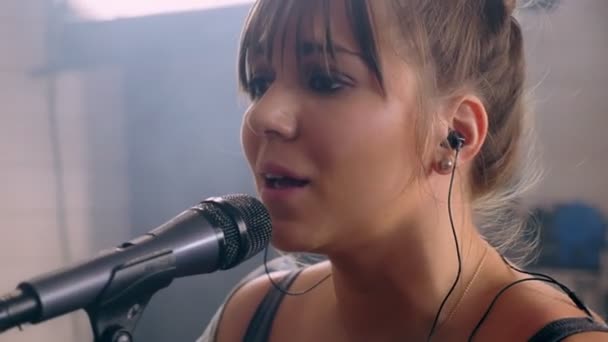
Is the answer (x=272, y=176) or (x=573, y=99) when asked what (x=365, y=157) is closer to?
(x=272, y=176)

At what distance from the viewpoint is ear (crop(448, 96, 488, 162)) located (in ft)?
2.51

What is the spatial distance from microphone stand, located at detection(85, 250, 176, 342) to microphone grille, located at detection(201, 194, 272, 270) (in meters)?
0.07

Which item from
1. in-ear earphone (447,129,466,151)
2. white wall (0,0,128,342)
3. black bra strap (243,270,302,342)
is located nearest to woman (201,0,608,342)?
in-ear earphone (447,129,466,151)

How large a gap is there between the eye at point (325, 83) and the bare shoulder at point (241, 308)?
40cm

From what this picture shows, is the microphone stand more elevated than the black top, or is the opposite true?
the microphone stand

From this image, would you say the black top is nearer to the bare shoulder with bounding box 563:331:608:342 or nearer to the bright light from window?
the bare shoulder with bounding box 563:331:608:342

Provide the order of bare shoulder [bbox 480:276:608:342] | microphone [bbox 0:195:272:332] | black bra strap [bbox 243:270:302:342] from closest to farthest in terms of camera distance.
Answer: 1. microphone [bbox 0:195:272:332]
2. bare shoulder [bbox 480:276:608:342]
3. black bra strap [bbox 243:270:302:342]

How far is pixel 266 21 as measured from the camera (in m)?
0.76

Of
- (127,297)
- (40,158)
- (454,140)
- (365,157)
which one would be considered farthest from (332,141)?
(40,158)

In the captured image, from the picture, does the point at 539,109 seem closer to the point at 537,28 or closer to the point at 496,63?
the point at 537,28

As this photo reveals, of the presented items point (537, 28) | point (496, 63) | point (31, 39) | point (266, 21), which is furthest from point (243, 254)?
point (537, 28)

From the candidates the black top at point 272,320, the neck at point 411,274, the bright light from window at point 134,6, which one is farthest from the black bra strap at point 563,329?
the bright light from window at point 134,6

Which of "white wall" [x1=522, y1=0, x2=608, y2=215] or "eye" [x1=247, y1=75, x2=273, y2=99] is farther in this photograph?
"white wall" [x1=522, y1=0, x2=608, y2=215]

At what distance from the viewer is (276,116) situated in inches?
28.2
